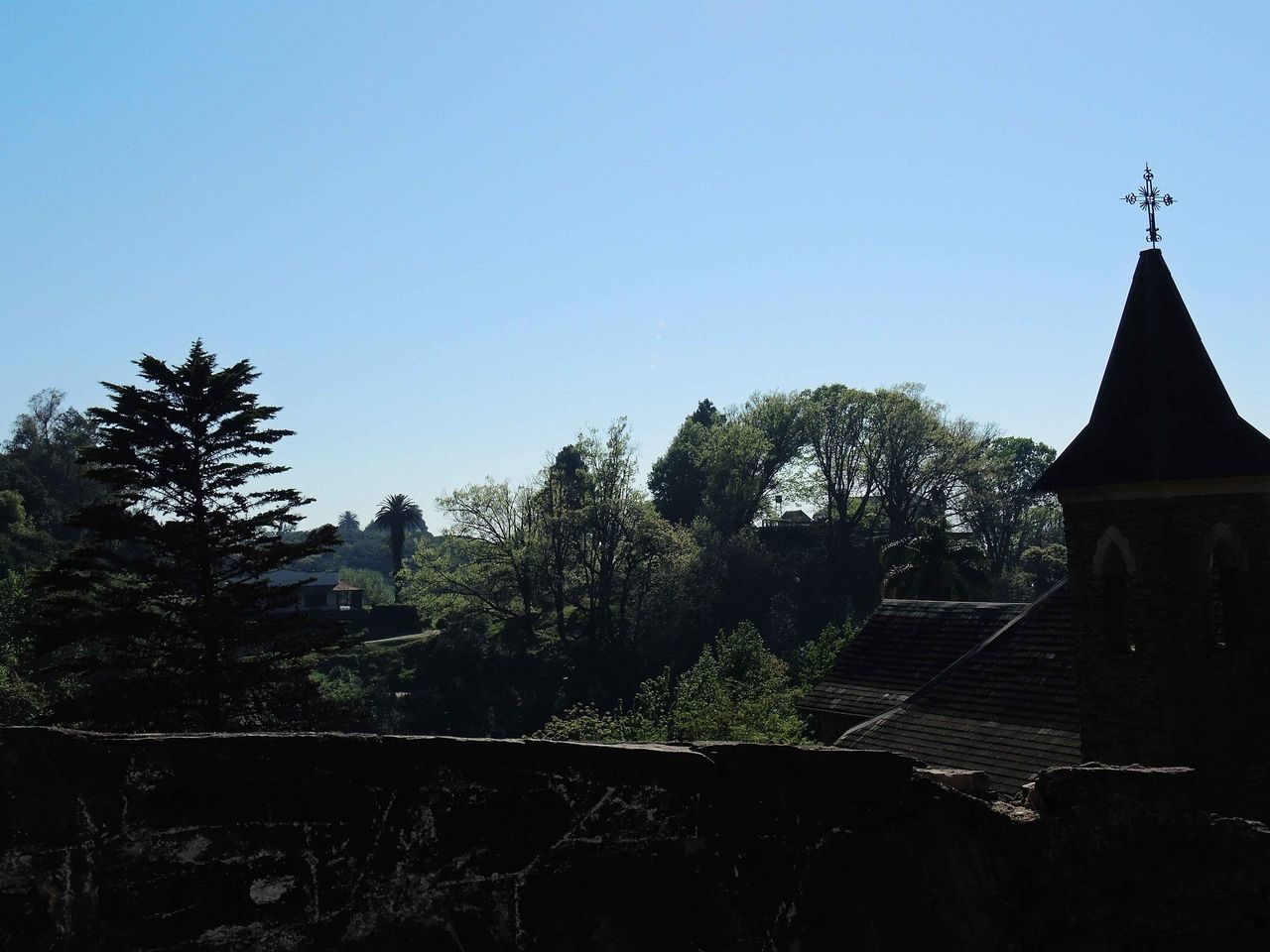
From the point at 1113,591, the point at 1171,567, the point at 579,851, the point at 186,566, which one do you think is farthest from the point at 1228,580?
the point at 186,566

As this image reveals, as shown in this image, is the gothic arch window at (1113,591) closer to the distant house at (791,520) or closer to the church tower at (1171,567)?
the church tower at (1171,567)

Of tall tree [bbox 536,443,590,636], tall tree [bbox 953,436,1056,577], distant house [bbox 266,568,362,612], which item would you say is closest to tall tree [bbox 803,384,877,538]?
tall tree [bbox 953,436,1056,577]

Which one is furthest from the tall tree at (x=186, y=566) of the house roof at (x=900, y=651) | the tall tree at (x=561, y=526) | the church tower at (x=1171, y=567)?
the tall tree at (x=561, y=526)

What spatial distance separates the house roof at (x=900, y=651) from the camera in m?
21.1

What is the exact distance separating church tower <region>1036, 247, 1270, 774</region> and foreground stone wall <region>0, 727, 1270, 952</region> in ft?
32.6

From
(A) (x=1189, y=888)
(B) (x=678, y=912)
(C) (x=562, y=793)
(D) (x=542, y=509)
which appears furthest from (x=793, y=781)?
(D) (x=542, y=509)

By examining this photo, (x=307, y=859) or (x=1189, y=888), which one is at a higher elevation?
(x=307, y=859)

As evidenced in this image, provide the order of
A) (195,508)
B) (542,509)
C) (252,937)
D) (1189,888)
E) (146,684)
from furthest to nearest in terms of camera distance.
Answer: (542,509) → (195,508) → (146,684) → (1189,888) → (252,937)

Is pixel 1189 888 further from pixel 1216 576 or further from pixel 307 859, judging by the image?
pixel 1216 576

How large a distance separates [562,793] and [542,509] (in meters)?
53.9

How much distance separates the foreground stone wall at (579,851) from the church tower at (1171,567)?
9930 mm

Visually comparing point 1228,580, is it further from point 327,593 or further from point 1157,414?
point 327,593

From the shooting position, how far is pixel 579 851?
335 centimetres

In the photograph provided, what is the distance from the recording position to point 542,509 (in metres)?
57.0
